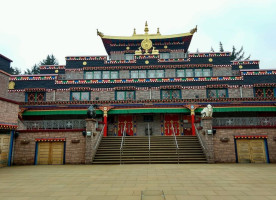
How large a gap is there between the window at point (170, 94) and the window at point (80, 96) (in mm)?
9215

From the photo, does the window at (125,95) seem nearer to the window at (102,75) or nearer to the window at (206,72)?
the window at (102,75)

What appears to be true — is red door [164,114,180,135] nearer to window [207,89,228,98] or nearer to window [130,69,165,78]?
window [207,89,228,98]

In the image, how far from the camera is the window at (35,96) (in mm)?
24500

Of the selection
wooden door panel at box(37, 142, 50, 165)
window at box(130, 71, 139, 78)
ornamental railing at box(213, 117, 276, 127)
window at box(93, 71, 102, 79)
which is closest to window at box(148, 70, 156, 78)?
window at box(130, 71, 139, 78)

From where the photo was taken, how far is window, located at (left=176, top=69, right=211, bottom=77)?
87.2ft

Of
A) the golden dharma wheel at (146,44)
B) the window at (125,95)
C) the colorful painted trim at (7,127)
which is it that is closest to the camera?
the colorful painted trim at (7,127)

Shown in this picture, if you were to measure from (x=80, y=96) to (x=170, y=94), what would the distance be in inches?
435

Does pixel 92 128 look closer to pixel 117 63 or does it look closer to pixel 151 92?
pixel 151 92

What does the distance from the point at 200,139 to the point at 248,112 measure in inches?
383

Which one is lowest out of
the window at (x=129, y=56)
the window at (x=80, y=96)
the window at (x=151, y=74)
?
the window at (x=80, y=96)

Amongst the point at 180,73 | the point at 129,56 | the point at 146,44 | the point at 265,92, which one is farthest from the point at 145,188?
the point at 129,56

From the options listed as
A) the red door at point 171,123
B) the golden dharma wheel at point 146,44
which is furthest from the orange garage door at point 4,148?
the golden dharma wheel at point 146,44

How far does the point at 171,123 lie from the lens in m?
23.4

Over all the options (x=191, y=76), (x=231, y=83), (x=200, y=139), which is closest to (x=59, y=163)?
(x=200, y=139)
